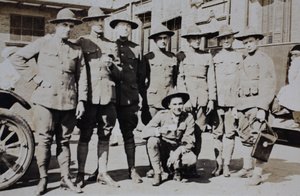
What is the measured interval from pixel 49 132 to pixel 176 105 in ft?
5.57

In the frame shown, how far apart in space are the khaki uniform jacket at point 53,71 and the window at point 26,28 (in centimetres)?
1272

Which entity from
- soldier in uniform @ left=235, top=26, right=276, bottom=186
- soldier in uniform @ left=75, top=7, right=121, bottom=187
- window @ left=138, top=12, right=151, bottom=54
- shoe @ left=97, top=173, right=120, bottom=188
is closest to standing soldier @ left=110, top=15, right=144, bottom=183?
soldier in uniform @ left=75, top=7, right=121, bottom=187

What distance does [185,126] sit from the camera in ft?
15.1

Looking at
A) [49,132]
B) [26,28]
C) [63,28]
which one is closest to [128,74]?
[63,28]

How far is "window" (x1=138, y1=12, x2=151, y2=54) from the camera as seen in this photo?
15298 mm

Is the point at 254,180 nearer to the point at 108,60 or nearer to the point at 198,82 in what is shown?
the point at 198,82

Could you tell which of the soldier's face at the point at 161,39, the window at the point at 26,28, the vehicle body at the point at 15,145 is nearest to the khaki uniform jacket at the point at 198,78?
the soldier's face at the point at 161,39

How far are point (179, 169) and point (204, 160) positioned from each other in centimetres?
158

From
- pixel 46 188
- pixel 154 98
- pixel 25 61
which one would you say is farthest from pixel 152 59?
pixel 46 188

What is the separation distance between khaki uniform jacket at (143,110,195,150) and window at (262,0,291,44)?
18.6 feet

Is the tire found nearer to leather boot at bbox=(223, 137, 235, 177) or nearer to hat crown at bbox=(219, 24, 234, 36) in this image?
leather boot at bbox=(223, 137, 235, 177)

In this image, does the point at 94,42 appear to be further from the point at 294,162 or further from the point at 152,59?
the point at 294,162

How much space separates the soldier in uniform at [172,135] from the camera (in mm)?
4445

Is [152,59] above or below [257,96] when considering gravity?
above
